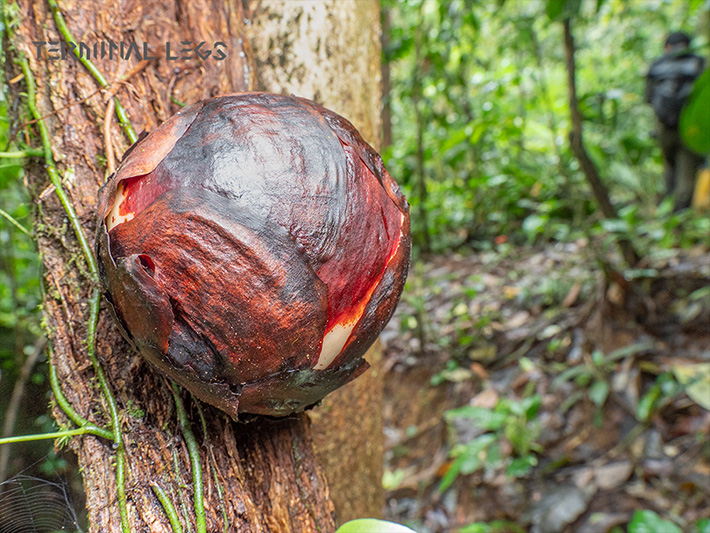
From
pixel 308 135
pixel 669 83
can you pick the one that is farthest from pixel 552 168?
pixel 308 135

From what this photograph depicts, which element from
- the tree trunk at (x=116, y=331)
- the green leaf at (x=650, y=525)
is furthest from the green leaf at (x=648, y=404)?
the tree trunk at (x=116, y=331)

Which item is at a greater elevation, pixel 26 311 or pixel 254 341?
pixel 254 341

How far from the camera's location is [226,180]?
2.08 feet

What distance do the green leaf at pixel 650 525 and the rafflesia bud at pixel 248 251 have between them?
4.78 feet

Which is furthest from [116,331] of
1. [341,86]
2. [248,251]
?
[341,86]

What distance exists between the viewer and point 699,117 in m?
1.82

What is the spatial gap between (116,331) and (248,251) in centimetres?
35

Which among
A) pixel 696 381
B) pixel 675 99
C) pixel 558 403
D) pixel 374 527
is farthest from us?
pixel 675 99

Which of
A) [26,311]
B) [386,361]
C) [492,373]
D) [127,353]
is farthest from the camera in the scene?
[386,361]

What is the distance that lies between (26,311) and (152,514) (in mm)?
2061

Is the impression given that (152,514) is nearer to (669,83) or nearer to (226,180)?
(226,180)

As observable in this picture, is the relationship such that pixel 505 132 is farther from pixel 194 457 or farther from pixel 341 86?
pixel 194 457

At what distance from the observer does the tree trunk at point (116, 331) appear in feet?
2.46

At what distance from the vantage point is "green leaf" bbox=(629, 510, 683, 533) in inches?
63.0
